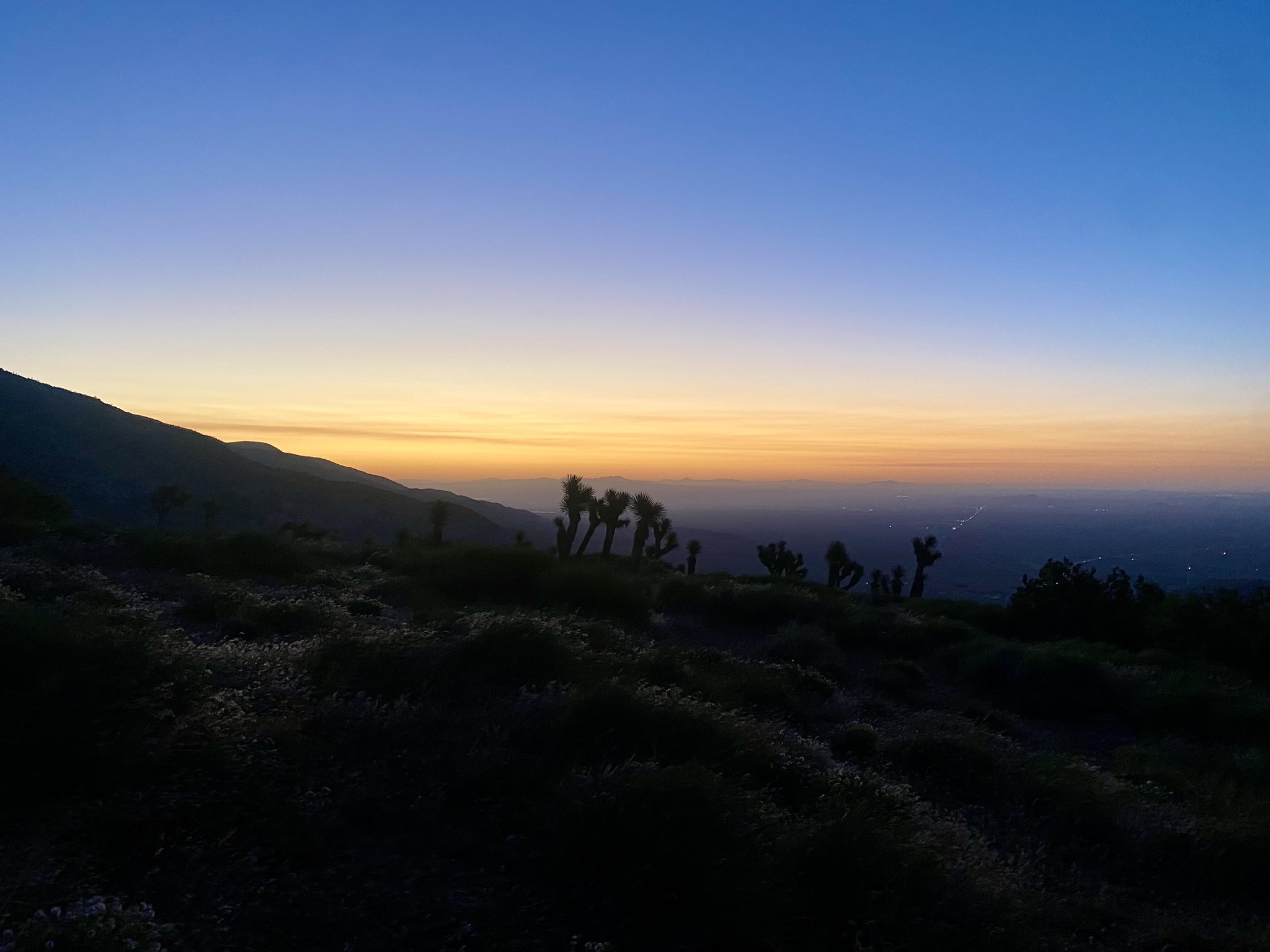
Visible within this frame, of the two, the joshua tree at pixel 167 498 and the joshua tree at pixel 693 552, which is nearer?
the joshua tree at pixel 693 552

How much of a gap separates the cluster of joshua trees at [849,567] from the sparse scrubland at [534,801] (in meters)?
26.9

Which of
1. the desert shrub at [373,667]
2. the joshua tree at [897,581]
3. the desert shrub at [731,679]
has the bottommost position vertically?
the joshua tree at [897,581]

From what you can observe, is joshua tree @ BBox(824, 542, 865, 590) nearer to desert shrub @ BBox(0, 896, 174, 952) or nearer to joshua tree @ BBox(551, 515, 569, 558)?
joshua tree @ BBox(551, 515, 569, 558)

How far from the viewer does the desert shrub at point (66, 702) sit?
201 inches

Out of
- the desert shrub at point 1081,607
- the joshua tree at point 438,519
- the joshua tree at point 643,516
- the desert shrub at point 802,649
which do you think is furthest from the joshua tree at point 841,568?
the desert shrub at point 802,649

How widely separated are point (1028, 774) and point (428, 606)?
12199mm

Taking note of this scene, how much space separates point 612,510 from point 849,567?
47.3 feet

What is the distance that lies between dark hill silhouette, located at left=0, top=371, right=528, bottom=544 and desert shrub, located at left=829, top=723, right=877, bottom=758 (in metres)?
71.4

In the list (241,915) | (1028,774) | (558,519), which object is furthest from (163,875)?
(558,519)

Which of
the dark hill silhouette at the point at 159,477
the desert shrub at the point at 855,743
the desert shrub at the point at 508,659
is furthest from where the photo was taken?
the dark hill silhouette at the point at 159,477

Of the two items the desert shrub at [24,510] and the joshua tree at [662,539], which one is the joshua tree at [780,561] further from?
the desert shrub at [24,510]

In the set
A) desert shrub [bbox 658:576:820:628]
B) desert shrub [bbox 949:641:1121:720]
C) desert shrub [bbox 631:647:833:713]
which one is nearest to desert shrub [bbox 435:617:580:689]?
desert shrub [bbox 631:647:833:713]

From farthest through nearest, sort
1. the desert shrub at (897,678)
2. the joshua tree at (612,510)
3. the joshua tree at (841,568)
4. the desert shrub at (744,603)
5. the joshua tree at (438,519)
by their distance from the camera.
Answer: the joshua tree at (438,519) < the joshua tree at (841,568) < the joshua tree at (612,510) < the desert shrub at (744,603) < the desert shrub at (897,678)

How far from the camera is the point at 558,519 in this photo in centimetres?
4041
